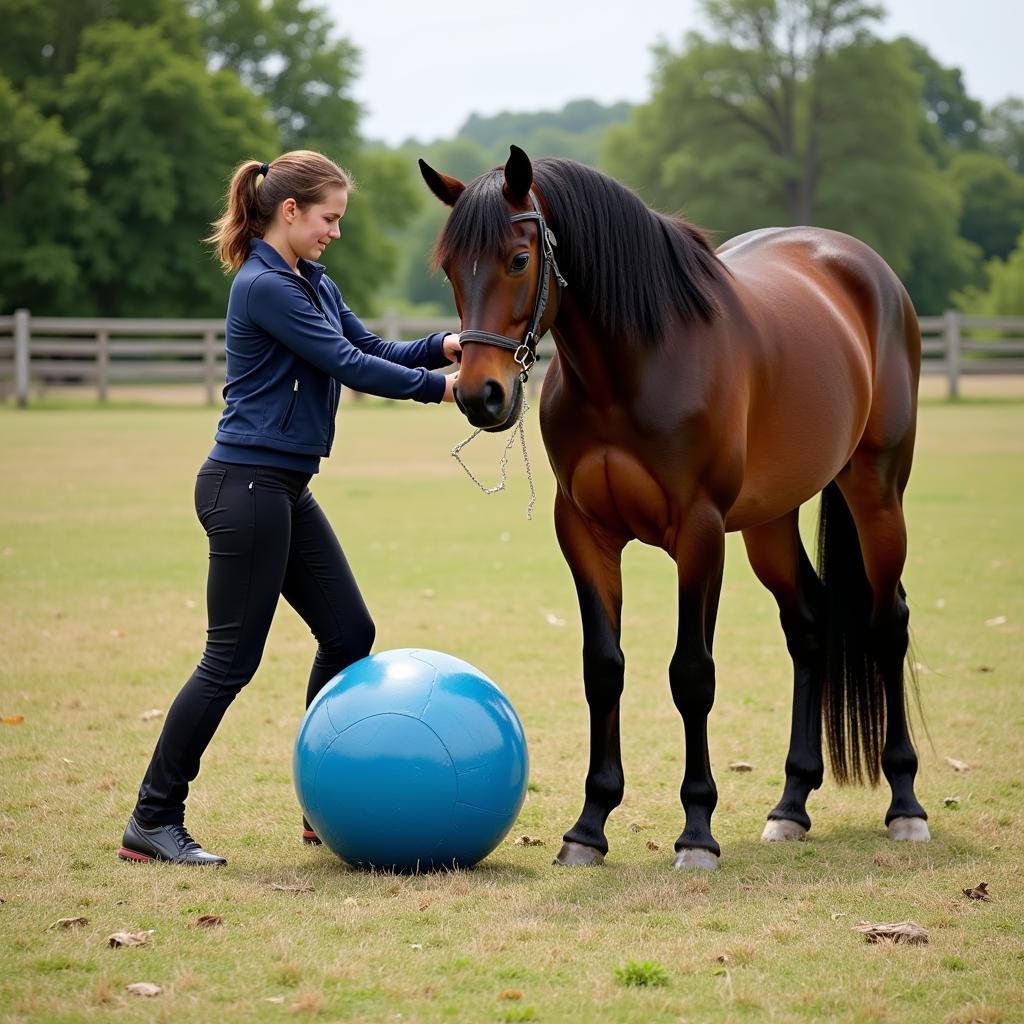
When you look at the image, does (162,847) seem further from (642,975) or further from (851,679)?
(851,679)

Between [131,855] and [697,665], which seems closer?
[131,855]

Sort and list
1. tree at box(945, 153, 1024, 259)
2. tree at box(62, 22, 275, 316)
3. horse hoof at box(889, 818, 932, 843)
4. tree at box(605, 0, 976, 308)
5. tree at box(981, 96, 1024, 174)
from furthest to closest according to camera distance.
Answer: tree at box(981, 96, 1024, 174), tree at box(945, 153, 1024, 259), tree at box(605, 0, 976, 308), tree at box(62, 22, 275, 316), horse hoof at box(889, 818, 932, 843)

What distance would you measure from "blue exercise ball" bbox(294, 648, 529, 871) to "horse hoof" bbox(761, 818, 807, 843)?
108 centimetres

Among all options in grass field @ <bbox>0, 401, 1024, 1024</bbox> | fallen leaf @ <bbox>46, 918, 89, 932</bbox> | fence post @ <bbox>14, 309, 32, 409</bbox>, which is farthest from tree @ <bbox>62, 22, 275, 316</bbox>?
fallen leaf @ <bbox>46, 918, 89, 932</bbox>

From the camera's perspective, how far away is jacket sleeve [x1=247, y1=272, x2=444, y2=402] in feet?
15.2

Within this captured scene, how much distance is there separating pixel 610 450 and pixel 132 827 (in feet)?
6.97

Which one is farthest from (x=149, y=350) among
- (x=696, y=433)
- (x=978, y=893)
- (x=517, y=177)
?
(x=978, y=893)

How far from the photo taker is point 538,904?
432 cm

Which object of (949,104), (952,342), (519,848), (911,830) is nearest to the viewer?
(519,848)

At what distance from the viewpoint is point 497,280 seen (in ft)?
14.1

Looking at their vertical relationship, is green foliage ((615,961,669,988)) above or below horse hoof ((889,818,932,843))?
above

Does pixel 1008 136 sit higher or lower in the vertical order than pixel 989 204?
higher

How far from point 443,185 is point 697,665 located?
1898 mm

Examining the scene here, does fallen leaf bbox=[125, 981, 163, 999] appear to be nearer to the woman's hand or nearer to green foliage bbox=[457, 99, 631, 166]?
the woman's hand
